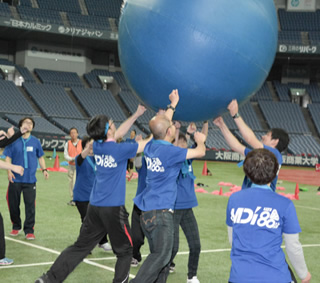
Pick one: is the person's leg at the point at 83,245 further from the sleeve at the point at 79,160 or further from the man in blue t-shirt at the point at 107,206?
the sleeve at the point at 79,160

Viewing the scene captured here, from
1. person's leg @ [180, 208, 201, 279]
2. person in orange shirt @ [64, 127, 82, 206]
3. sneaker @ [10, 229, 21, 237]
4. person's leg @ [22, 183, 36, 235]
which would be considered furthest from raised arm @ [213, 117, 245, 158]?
person in orange shirt @ [64, 127, 82, 206]

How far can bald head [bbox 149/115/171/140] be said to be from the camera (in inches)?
211

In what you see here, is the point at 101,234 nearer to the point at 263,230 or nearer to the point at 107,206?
the point at 107,206

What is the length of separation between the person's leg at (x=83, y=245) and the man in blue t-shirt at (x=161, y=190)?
558 mm

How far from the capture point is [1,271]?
673cm

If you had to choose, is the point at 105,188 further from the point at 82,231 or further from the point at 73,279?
the point at 73,279

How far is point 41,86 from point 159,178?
37.2 m

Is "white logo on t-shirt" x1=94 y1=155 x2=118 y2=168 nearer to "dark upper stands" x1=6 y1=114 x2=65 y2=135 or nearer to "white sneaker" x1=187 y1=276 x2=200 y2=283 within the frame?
"white sneaker" x1=187 y1=276 x2=200 y2=283

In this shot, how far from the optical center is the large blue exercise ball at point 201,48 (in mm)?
5148

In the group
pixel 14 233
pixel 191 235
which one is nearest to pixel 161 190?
pixel 191 235

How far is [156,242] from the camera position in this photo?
17.5 feet

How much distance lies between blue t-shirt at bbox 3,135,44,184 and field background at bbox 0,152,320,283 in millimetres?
927

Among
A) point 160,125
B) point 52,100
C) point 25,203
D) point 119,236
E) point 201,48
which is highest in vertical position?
point 52,100

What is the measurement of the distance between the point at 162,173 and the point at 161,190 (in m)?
0.16
